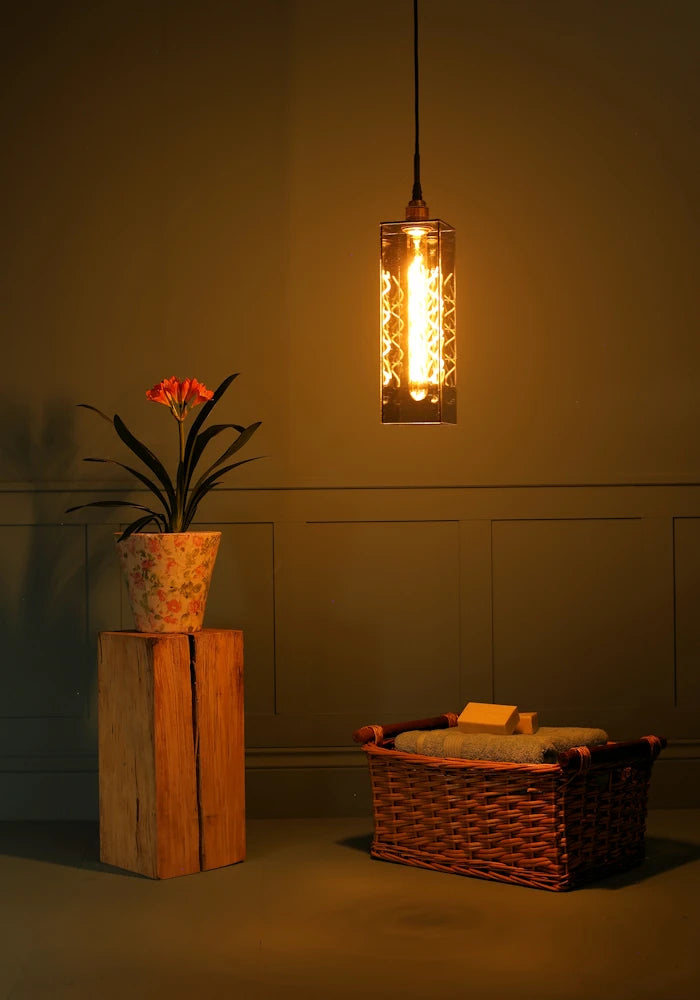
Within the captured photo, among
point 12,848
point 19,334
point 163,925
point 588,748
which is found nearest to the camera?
point 163,925

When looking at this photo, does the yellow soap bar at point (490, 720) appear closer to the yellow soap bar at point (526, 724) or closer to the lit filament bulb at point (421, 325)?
the yellow soap bar at point (526, 724)

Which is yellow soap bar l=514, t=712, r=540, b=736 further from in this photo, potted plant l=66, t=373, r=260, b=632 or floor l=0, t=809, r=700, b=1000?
potted plant l=66, t=373, r=260, b=632

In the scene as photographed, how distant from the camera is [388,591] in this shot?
3.33m

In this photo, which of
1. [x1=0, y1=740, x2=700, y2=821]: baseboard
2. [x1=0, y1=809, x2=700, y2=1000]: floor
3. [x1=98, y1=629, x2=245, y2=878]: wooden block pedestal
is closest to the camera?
[x1=0, y1=809, x2=700, y2=1000]: floor

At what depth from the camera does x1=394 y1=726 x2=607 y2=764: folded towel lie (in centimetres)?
251

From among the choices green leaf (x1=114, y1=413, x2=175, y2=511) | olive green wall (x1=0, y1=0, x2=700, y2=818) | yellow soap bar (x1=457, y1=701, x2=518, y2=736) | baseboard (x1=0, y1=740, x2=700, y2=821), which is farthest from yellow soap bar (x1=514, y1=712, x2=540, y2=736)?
green leaf (x1=114, y1=413, x2=175, y2=511)

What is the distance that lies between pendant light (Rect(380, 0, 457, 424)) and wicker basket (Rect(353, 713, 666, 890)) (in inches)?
30.8

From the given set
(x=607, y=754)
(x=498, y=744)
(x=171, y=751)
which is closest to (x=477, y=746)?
(x=498, y=744)

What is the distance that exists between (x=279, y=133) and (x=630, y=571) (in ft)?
5.19

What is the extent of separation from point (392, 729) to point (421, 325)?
39.6 inches

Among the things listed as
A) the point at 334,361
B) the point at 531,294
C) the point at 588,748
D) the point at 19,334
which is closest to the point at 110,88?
the point at 19,334

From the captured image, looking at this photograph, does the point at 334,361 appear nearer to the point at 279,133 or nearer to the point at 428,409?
the point at 279,133

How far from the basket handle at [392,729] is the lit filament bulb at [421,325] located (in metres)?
0.86

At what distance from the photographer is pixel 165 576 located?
107 inches
